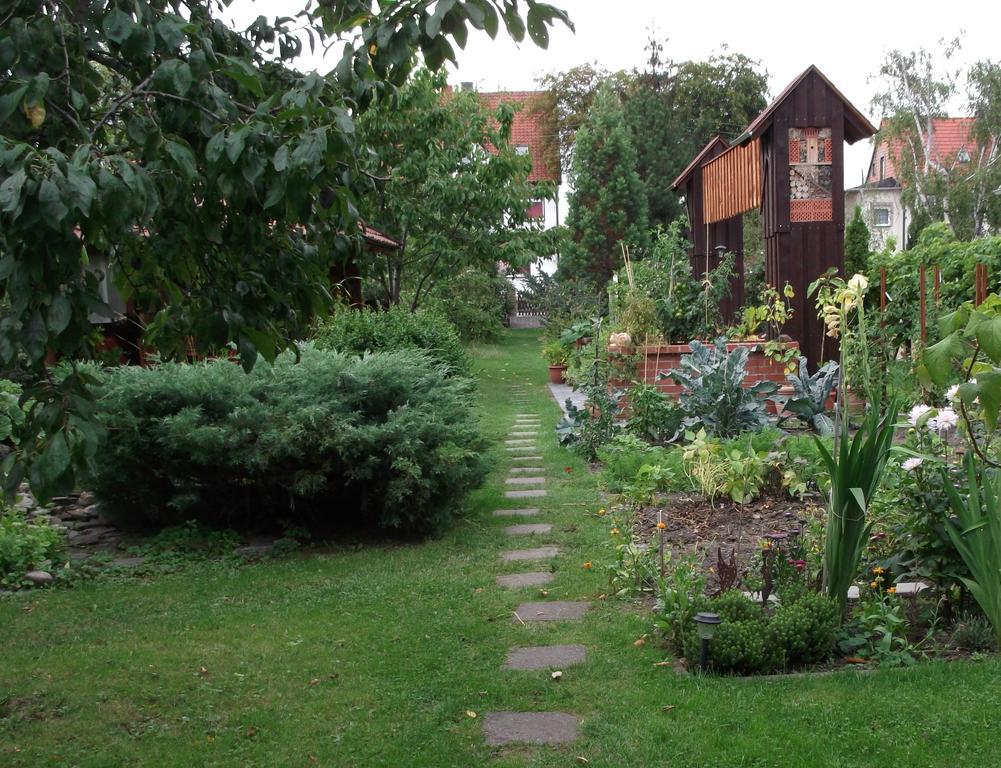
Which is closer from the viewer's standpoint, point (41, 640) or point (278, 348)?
point (278, 348)

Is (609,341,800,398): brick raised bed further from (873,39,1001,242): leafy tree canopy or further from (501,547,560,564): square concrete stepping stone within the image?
(873,39,1001,242): leafy tree canopy

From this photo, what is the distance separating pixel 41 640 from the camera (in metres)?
4.53

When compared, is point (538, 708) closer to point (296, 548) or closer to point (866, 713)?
point (866, 713)

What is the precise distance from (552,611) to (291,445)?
81.2 inches

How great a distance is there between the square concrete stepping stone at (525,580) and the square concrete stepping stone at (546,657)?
0.94 meters

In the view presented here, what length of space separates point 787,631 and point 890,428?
0.89 m

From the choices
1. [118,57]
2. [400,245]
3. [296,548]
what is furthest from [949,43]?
[118,57]

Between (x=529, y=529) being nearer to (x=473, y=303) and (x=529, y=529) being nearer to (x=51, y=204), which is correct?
(x=51, y=204)

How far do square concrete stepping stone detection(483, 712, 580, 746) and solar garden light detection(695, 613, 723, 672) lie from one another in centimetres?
61

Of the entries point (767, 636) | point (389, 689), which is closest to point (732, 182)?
point (767, 636)

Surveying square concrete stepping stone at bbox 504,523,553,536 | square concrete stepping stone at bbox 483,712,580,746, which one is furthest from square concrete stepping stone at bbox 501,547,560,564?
square concrete stepping stone at bbox 483,712,580,746

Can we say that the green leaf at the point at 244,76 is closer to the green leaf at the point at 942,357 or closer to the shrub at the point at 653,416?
the green leaf at the point at 942,357

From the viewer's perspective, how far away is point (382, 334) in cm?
1091

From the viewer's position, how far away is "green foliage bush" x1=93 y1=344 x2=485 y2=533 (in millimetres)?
6000
